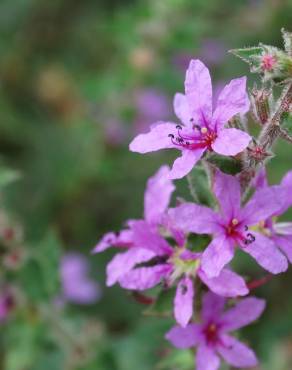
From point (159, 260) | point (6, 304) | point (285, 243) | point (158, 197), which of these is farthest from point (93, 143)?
point (285, 243)

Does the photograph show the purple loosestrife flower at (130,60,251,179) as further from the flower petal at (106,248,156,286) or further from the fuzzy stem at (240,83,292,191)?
the flower petal at (106,248,156,286)

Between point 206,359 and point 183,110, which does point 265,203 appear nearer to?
point 183,110

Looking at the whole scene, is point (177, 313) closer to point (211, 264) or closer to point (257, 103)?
point (211, 264)

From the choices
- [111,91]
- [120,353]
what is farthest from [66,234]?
[120,353]

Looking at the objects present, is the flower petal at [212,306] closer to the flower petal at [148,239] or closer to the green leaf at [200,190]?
the flower petal at [148,239]

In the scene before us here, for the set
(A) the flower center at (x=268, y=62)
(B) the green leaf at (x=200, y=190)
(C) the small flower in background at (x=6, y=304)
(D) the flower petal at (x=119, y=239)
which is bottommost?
(C) the small flower in background at (x=6, y=304)

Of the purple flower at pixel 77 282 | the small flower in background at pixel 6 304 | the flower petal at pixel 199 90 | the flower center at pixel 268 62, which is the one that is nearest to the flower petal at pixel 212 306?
the flower petal at pixel 199 90

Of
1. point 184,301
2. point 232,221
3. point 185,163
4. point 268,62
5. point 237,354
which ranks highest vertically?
point 268,62
